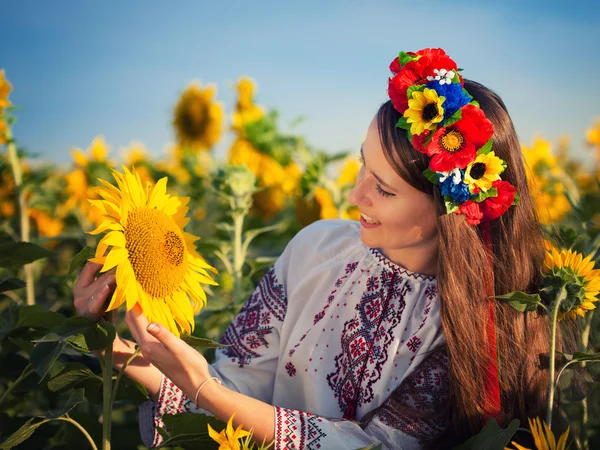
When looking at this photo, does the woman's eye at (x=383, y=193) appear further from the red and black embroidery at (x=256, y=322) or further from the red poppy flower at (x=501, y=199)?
the red and black embroidery at (x=256, y=322)

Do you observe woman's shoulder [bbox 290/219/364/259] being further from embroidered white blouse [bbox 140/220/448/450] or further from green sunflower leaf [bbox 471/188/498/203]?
green sunflower leaf [bbox 471/188/498/203]

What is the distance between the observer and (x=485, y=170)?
139 cm

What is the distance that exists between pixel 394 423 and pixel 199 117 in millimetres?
3133

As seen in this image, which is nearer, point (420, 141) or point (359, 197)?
point (420, 141)

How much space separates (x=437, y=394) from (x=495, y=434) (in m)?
0.29

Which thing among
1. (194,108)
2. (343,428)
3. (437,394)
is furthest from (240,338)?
(194,108)

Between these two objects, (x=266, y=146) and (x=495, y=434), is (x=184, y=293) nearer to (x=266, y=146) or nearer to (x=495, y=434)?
(x=495, y=434)

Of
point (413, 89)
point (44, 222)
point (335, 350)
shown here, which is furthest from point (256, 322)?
point (44, 222)

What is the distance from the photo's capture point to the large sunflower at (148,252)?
1107mm

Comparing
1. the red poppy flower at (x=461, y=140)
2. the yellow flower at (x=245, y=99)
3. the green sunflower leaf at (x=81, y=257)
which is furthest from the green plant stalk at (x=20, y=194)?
the yellow flower at (x=245, y=99)

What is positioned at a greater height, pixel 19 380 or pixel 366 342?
pixel 366 342

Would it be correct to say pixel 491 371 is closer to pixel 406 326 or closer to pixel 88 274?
pixel 406 326

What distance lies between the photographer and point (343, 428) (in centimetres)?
143

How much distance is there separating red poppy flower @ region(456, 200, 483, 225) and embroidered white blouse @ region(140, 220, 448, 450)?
209mm
